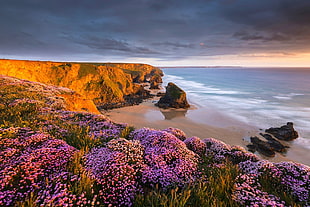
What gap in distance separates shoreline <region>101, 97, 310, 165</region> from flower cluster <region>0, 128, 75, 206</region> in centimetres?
2414

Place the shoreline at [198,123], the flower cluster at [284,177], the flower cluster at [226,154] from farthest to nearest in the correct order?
1. the shoreline at [198,123]
2. the flower cluster at [226,154]
3. the flower cluster at [284,177]

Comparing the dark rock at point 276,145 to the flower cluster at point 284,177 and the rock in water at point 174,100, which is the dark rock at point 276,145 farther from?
the rock in water at point 174,100

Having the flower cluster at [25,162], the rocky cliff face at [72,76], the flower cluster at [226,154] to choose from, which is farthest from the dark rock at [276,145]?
the rocky cliff face at [72,76]

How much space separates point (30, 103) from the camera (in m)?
10.7

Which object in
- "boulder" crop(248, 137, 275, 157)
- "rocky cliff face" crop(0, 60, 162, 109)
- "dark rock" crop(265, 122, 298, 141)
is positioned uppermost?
"rocky cliff face" crop(0, 60, 162, 109)

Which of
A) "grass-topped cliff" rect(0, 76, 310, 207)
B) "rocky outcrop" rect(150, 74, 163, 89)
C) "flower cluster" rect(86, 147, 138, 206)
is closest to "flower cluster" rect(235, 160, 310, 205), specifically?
"grass-topped cliff" rect(0, 76, 310, 207)

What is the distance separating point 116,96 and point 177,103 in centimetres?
2234

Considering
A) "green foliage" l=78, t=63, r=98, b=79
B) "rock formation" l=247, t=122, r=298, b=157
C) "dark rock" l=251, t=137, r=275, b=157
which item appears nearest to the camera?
"dark rock" l=251, t=137, r=275, b=157

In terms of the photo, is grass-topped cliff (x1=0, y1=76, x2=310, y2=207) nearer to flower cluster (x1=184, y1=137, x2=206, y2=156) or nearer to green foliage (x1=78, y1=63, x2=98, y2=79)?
flower cluster (x1=184, y1=137, x2=206, y2=156)

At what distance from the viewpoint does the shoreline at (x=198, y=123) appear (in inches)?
955

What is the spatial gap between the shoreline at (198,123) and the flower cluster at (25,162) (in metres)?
24.1

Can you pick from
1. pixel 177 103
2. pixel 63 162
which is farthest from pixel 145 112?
pixel 63 162

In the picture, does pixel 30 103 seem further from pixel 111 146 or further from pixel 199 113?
pixel 199 113

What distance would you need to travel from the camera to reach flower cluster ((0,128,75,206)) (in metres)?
3.12
